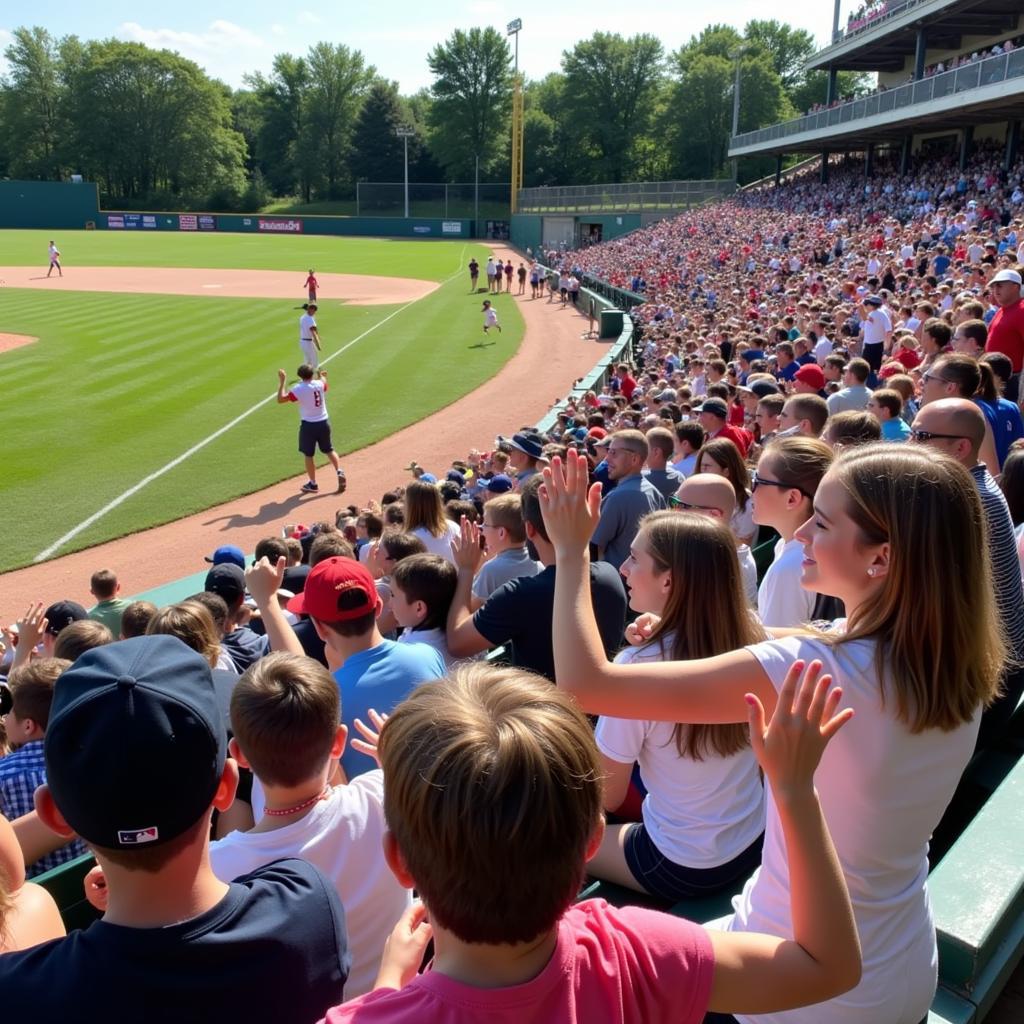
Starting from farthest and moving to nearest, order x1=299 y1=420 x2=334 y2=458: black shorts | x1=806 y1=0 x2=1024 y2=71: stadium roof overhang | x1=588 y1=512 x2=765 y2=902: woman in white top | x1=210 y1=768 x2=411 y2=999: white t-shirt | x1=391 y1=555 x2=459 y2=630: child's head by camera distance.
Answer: x1=806 y1=0 x2=1024 y2=71: stadium roof overhang
x1=299 y1=420 x2=334 y2=458: black shorts
x1=391 y1=555 x2=459 y2=630: child's head
x1=588 y1=512 x2=765 y2=902: woman in white top
x1=210 y1=768 x2=411 y2=999: white t-shirt

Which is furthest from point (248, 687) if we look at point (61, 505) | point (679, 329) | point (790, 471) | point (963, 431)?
point (679, 329)

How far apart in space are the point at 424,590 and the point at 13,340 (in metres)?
26.0

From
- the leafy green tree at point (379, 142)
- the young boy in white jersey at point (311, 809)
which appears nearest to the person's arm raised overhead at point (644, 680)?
the young boy in white jersey at point (311, 809)

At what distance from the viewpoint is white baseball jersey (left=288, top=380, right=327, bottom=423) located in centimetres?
1446

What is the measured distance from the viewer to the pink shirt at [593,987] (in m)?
1.45

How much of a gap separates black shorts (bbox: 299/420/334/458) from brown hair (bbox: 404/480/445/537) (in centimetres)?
757

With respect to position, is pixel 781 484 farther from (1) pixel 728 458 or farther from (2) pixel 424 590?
(1) pixel 728 458

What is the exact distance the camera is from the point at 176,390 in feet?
66.0

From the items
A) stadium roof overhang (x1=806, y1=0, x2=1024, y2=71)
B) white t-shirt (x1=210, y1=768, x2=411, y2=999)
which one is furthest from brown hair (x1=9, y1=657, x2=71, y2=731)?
stadium roof overhang (x1=806, y1=0, x2=1024, y2=71)

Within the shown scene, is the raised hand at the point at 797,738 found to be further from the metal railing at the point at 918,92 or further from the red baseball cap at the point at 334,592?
the metal railing at the point at 918,92

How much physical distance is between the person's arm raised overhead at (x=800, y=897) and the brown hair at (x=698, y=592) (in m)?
1.21

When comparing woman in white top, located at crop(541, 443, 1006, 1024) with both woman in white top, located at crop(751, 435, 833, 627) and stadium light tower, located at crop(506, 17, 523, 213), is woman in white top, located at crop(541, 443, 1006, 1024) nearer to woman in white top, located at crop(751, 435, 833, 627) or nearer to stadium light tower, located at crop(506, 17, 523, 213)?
woman in white top, located at crop(751, 435, 833, 627)

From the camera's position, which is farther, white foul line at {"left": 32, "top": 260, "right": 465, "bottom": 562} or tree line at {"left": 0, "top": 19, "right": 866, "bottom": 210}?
tree line at {"left": 0, "top": 19, "right": 866, "bottom": 210}

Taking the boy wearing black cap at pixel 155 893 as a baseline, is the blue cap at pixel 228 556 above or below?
below
